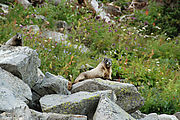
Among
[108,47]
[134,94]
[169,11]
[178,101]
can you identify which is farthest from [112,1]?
[134,94]

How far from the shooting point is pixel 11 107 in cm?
350

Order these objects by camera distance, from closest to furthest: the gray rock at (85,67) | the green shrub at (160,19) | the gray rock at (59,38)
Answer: the gray rock at (85,67) < the gray rock at (59,38) < the green shrub at (160,19)

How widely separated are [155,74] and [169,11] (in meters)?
6.92

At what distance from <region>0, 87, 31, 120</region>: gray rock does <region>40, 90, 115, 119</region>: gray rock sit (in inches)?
21.2

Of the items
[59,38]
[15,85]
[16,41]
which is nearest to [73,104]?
[15,85]

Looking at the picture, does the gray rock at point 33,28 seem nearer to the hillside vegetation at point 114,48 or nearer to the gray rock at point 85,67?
the hillside vegetation at point 114,48

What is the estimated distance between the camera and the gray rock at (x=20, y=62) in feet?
14.4

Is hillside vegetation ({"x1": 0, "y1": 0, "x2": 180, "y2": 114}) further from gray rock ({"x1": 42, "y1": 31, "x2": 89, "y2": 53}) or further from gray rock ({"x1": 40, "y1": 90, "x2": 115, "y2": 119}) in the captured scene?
gray rock ({"x1": 40, "y1": 90, "x2": 115, "y2": 119})

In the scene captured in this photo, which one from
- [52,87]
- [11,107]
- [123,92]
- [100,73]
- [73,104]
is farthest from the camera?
[100,73]

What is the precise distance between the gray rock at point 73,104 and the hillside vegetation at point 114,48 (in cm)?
244

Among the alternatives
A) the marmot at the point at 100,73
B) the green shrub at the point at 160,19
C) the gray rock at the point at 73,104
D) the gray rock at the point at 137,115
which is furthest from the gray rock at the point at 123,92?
the green shrub at the point at 160,19

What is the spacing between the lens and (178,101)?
6484 millimetres

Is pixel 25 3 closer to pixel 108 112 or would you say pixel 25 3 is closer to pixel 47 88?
pixel 47 88

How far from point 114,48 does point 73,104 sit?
544 centimetres
